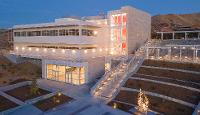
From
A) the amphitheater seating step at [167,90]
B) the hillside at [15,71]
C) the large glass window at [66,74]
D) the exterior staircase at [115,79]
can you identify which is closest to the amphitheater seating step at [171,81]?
the amphitheater seating step at [167,90]

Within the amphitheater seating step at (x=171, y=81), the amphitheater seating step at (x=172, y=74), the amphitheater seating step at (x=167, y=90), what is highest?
the amphitheater seating step at (x=172, y=74)

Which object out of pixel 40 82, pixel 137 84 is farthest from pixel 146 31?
pixel 40 82

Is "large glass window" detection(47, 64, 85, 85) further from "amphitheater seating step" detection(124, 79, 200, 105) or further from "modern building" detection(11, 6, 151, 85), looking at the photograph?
"amphitheater seating step" detection(124, 79, 200, 105)

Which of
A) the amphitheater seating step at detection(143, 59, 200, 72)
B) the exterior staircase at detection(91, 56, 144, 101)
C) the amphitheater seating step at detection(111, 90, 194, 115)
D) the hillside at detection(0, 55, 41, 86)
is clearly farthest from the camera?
the hillside at detection(0, 55, 41, 86)

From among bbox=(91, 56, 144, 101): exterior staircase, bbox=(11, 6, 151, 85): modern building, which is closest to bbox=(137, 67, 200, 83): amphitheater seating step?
bbox=(91, 56, 144, 101): exterior staircase

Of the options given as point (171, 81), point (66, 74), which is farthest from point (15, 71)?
point (171, 81)

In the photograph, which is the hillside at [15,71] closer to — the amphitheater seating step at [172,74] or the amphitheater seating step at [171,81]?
the amphitheater seating step at [171,81]

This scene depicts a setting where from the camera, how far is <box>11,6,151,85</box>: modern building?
130ft

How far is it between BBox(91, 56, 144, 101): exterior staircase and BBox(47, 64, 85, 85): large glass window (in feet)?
16.9

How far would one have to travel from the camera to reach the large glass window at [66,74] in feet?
126

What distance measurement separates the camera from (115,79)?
3547 cm

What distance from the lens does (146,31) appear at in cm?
5841

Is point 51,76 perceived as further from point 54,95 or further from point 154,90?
point 154,90

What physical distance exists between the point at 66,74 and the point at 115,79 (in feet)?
33.0
